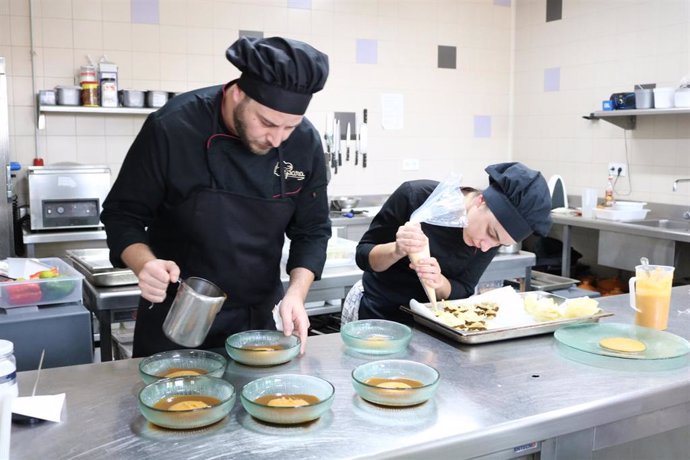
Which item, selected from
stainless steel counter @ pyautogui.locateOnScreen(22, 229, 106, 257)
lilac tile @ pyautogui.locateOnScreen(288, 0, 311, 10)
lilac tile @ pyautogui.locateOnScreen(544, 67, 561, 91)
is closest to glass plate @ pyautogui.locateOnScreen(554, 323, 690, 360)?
stainless steel counter @ pyautogui.locateOnScreen(22, 229, 106, 257)

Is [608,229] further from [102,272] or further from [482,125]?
[102,272]

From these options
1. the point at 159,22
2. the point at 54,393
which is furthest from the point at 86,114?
the point at 54,393

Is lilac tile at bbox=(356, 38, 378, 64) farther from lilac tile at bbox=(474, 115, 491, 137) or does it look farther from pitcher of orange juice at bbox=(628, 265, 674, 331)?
pitcher of orange juice at bbox=(628, 265, 674, 331)

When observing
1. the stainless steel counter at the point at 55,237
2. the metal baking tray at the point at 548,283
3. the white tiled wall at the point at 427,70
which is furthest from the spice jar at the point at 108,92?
the metal baking tray at the point at 548,283

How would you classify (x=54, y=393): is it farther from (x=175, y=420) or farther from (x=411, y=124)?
(x=411, y=124)

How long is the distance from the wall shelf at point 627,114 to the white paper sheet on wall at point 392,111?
1711 millimetres

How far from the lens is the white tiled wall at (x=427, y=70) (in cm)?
515

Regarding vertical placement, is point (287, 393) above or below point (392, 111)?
below

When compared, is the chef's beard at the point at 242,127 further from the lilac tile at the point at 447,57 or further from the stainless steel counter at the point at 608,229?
the lilac tile at the point at 447,57

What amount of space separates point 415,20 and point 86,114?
3.17 m

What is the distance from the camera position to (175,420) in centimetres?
135

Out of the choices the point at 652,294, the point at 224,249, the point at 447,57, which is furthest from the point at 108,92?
the point at 652,294

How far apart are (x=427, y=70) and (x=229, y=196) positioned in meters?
4.91

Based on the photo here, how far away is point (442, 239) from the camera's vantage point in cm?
247
